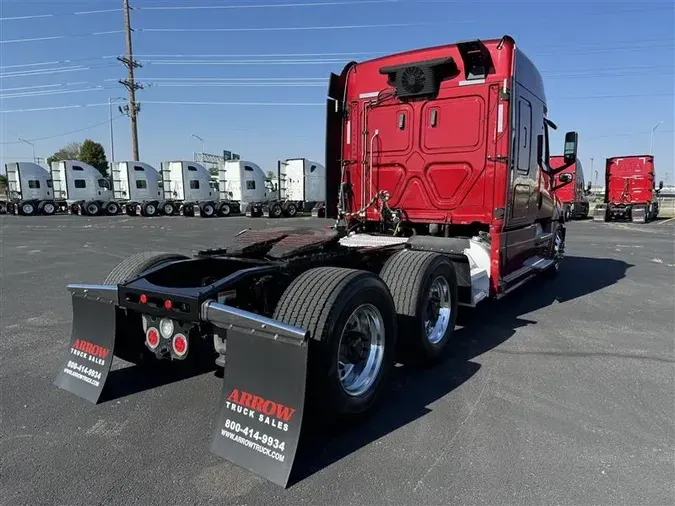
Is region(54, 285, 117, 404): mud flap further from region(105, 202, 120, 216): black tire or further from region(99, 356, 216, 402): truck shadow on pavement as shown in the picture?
region(105, 202, 120, 216): black tire

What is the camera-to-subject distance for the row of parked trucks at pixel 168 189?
105 ft

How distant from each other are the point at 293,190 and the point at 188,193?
7.38 m

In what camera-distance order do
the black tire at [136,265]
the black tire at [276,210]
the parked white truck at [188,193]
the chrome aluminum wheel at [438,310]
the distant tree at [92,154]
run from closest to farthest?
the black tire at [136,265]
the chrome aluminum wheel at [438,310]
the black tire at [276,210]
the parked white truck at [188,193]
the distant tree at [92,154]

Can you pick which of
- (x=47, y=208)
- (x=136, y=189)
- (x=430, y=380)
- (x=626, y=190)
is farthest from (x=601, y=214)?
(x=47, y=208)

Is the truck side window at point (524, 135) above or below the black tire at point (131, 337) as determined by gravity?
above

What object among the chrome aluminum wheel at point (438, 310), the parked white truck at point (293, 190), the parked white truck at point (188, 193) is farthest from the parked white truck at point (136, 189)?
the chrome aluminum wheel at point (438, 310)

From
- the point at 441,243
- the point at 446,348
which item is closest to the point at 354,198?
the point at 441,243

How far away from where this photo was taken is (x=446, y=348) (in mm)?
4641

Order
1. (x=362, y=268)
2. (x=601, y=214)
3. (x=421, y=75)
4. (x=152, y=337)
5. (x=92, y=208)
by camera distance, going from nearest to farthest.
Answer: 1. (x=152, y=337)
2. (x=362, y=268)
3. (x=421, y=75)
4. (x=601, y=214)
5. (x=92, y=208)

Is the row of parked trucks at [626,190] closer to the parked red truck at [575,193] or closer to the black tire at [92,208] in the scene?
the parked red truck at [575,193]

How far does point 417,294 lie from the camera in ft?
13.0

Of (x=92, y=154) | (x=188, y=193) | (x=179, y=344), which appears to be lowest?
(x=179, y=344)

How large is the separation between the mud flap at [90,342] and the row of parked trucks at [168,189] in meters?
28.2

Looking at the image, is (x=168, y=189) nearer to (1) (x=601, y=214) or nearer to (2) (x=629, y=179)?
(1) (x=601, y=214)
